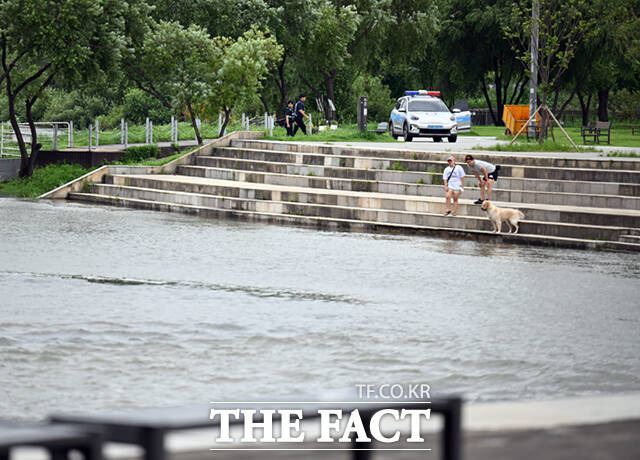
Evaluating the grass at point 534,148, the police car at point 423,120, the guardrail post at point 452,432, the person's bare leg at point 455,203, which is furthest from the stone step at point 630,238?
the guardrail post at point 452,432

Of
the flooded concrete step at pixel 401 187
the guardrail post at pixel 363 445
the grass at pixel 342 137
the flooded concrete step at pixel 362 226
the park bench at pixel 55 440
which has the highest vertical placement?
the grass at pixel 342 137

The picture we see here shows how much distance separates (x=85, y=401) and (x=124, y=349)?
1.88 metres

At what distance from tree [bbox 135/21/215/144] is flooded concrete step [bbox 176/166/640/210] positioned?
482 cm

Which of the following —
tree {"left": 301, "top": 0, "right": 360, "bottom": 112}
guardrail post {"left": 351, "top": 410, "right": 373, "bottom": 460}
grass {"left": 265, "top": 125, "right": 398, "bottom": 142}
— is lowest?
guardrail post {"left": 351, "top": 410, "right": 373, "bottom": 460}

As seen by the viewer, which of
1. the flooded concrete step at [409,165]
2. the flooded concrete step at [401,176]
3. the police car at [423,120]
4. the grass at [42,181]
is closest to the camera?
the flooded concrete step at [401,176]

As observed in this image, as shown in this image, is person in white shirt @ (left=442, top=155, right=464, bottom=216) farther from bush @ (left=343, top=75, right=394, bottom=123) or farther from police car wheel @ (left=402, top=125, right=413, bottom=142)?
bush @ (left=343, top=75, right=394, bottom=123)

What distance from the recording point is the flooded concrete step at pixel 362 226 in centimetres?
1908

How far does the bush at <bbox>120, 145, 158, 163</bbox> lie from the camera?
33.2 meters

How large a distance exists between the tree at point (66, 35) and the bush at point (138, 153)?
2788 mm

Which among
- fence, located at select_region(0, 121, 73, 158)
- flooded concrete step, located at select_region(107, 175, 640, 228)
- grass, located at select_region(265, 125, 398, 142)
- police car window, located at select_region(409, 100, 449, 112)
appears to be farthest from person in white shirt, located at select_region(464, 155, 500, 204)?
fence, located at select_region(0, 121, 73, 158)

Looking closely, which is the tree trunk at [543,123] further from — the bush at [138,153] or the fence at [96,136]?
the bush at [138,153]

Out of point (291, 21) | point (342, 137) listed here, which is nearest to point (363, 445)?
point (342, 137)

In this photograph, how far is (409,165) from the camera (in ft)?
83.4

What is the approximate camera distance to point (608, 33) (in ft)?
141
